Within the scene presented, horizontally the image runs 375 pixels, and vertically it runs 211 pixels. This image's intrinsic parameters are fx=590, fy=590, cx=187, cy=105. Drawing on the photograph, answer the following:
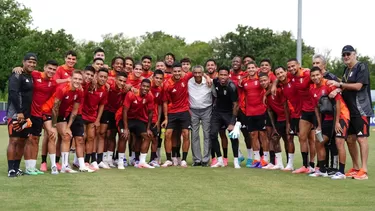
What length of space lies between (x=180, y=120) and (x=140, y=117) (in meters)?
0.96

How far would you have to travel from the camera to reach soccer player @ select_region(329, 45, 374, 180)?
10.7 m

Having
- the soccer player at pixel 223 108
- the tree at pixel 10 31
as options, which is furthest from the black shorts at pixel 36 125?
the tree at pixel 10 31

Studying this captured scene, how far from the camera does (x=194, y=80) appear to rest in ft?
43.2

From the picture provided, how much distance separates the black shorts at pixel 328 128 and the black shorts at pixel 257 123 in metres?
2.01

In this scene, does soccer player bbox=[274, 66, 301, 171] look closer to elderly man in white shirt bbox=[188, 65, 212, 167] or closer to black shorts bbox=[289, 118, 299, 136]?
black shorts bbox=[289, 118, 299, 136]

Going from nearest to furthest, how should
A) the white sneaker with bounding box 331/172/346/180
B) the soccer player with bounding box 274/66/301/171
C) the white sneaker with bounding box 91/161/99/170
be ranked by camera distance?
the white sneaker with bounding box 331/172/346/180 → the white sneaker with bounding box 91/161/99/170 → the soccer player with bounding box 274/66/301/171

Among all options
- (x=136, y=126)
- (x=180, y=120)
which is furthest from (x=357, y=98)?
(x=136, y=126)

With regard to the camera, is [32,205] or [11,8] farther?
[11,8]

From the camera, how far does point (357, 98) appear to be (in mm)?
10891

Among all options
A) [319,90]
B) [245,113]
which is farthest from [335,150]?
[245,113]

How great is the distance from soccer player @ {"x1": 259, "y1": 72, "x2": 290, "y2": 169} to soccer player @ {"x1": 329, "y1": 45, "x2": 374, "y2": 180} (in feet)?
5.49

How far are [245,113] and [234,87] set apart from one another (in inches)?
36.0

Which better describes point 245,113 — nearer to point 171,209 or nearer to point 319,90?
→ point 319,90

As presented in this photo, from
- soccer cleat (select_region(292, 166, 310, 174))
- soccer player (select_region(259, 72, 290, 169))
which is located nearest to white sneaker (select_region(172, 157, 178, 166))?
soccer player (select_region(259, 72, 290, 169))
